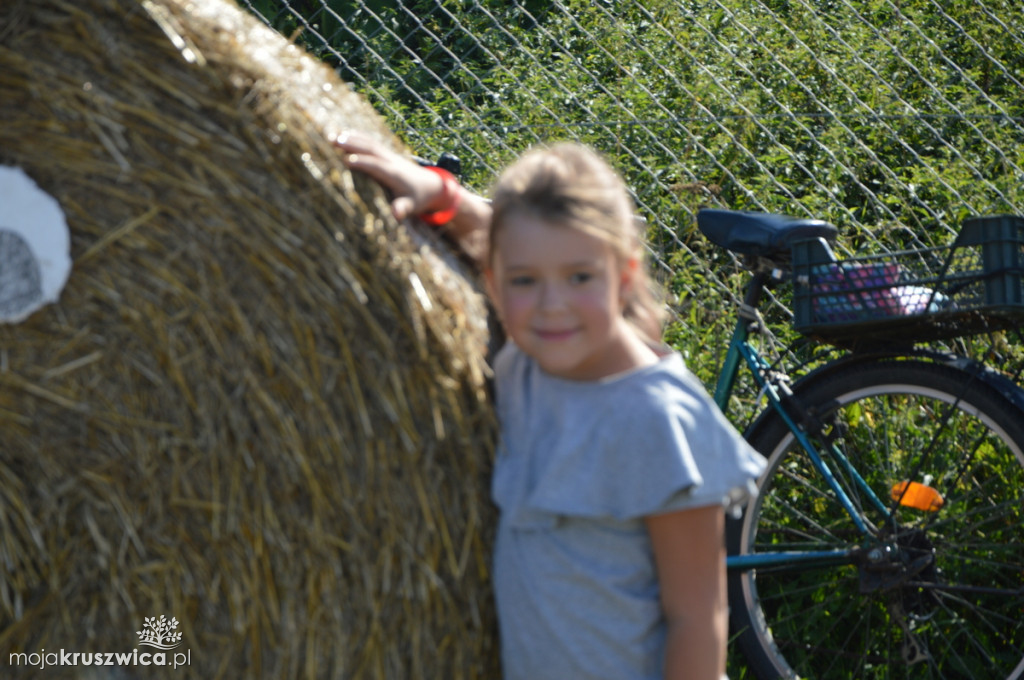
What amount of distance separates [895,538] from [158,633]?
180 cm

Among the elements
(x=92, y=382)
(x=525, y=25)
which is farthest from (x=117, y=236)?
(x=525, y=25)

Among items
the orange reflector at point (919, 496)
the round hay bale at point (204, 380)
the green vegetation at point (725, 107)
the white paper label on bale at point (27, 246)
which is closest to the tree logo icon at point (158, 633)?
the round hay bale at point (204, 380)

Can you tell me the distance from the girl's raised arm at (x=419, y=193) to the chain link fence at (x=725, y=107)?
1.93 metres

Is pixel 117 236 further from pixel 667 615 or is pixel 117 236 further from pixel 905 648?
Result: pixel 905 648

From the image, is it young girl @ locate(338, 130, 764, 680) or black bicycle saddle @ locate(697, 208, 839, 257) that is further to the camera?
black bicycle saddle @ locate(697, 208, 839, 257)

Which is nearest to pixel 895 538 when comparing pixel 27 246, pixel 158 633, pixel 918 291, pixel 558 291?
pixel 918 291

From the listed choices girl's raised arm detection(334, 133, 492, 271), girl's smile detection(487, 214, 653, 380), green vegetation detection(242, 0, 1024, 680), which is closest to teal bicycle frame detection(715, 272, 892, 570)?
green vegetation detection(242, 0, 1024, 680)

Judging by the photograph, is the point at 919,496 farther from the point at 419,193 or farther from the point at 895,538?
the point at 419,193

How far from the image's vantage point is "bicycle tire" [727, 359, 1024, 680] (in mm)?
2785

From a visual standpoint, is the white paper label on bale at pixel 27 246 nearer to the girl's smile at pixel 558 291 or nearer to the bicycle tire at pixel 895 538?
the girl's smile at pixel 558 291

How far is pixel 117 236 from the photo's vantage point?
1696mm

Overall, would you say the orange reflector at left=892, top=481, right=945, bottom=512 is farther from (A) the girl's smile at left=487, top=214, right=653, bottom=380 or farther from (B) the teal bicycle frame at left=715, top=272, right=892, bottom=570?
(A) the girl's smile at left=487, top=214, right=653, bottom=380

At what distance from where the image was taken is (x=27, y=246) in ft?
5.51

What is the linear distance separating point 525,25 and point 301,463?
439 centimetres
